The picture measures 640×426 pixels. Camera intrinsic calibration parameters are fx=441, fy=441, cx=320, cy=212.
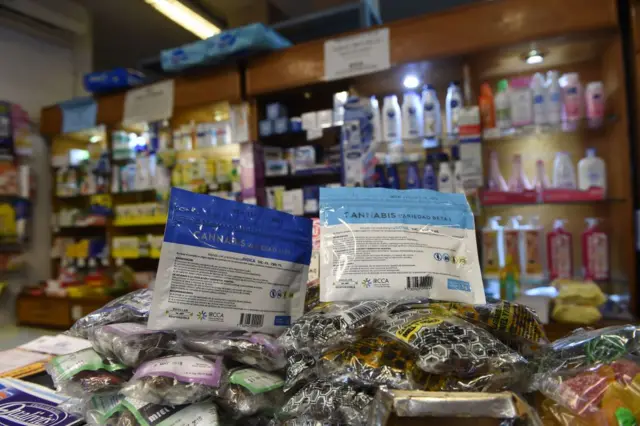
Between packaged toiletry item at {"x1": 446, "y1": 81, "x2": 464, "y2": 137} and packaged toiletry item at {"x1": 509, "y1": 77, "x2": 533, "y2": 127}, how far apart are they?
0.29 m

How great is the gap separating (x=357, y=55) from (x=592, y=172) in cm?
153

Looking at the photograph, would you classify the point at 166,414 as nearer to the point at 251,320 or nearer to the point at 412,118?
the point at 251,320

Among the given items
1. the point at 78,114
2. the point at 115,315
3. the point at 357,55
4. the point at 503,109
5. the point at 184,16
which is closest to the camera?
the point at 115,315

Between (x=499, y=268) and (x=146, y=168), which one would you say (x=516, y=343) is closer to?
(x=499, y=268)

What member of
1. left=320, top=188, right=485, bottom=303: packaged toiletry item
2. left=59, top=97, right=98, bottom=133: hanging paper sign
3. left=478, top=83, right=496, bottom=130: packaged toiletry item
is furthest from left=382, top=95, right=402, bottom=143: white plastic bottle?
left=59, top=97, right=98, bottom=133: hanging paper sign

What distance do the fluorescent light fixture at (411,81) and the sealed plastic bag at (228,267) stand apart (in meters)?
2.21

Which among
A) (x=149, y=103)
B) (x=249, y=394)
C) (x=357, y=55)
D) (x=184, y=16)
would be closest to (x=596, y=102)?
(x=357, y=55)

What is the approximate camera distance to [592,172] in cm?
246

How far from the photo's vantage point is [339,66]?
282 cm

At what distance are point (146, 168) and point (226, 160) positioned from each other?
0.78 metres

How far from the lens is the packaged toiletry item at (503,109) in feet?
8.28

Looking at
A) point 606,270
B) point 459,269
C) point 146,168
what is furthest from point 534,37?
point 146,168

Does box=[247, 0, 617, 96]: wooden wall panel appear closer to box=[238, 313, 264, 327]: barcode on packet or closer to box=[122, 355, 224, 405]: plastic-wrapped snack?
box=[238, 313, 264, 327]: barcode on packet

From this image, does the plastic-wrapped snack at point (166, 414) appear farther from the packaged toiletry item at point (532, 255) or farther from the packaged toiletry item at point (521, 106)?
the packaged toiletry item at point (521, 106)
